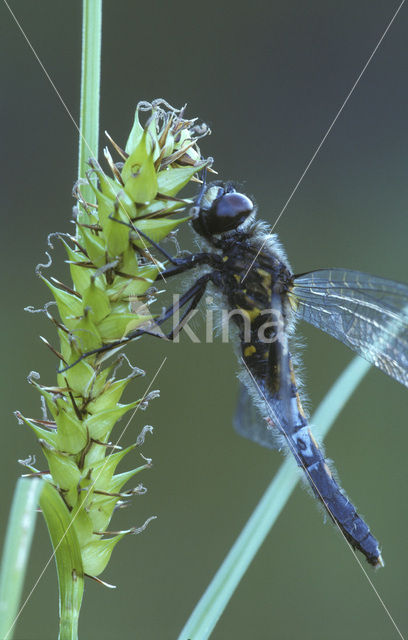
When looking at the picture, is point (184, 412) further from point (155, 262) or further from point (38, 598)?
point (155, 262)

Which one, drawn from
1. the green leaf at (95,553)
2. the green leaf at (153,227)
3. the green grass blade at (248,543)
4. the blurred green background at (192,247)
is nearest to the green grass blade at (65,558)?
the green leaf at (95,553)

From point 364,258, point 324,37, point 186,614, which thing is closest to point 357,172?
point 364,258

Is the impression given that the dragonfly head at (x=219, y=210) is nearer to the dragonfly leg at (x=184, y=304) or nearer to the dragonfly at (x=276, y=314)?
the dragonfly at (x=276, y=314)

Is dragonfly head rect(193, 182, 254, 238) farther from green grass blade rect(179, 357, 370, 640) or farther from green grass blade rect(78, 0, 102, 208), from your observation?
green grass blade rect(78, 0, 102, 208)

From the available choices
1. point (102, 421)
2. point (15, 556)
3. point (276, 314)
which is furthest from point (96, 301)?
point (276, 314)

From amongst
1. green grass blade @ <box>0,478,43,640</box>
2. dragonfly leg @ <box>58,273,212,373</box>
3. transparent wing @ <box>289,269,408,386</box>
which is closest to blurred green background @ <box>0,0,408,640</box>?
transparent wing @ <box>289,269,408,386</box>

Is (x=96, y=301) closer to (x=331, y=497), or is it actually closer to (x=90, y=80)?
(x=90, y=80)
